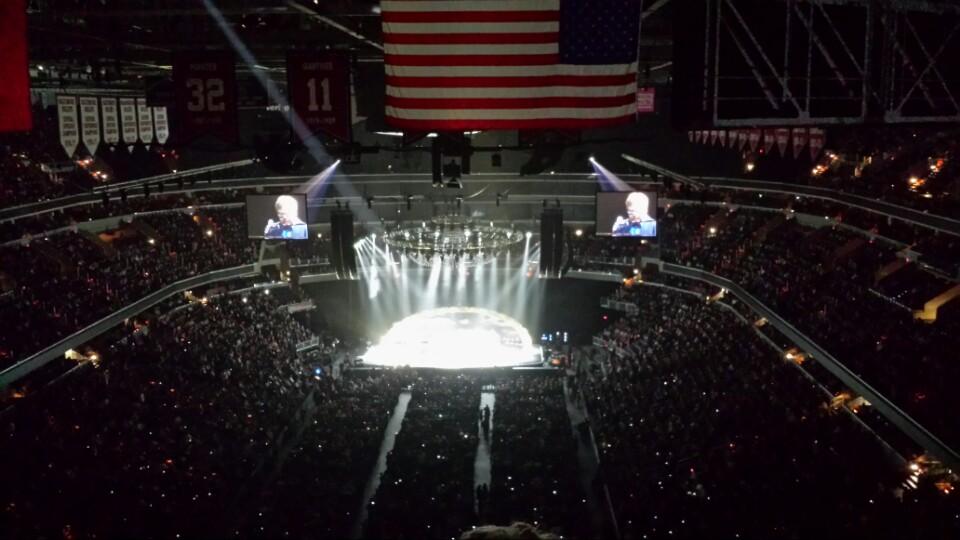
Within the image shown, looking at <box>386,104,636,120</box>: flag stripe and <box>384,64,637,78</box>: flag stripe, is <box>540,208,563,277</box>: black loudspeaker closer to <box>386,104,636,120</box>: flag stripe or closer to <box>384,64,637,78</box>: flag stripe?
<box>386,104,636,120</box>: flag stripe

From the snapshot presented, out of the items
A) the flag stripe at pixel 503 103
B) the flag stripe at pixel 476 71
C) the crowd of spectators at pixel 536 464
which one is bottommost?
the crowd of spectators at pixel 536 464

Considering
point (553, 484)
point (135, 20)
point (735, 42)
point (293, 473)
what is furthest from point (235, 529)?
point (735, 42)

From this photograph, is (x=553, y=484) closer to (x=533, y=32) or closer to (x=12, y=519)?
(x=12, y=519)

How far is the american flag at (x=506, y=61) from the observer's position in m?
6.74

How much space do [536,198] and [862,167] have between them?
531 inches

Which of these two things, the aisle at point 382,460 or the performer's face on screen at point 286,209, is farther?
the performer's face on screen at point 286,209

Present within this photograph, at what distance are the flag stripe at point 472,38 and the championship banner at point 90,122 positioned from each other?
36.4 ft

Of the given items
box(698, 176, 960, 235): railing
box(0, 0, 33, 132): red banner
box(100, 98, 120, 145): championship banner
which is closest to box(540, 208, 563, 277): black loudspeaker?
box(698, 176, 960, 235): railing

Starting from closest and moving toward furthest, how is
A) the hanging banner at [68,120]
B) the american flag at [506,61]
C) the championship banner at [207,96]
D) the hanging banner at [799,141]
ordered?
the american flag at [506,61], the championship banner at [207,96], the hanging banner at [68,120], the hanging banner at [799,141]

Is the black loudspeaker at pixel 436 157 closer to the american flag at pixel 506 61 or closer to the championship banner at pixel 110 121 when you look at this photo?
the american flag at pixel 506 61

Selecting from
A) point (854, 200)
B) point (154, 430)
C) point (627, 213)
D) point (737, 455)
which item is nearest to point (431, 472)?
point (737, 455)

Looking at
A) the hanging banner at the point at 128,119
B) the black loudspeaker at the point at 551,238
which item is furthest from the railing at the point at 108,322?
the black loudspeaker at the point at 551,238

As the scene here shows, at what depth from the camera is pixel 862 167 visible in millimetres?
25422

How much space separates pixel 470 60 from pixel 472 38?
0.19 metres
